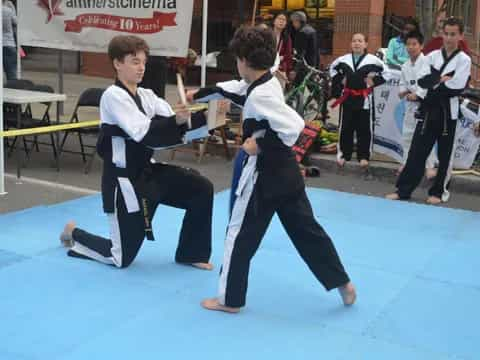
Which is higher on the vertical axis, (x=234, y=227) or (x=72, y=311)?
(x=234, y=227)

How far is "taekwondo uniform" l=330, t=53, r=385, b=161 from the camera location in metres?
8.54

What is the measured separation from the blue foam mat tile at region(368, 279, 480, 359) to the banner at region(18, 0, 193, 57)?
4.46 m

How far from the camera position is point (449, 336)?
413cm

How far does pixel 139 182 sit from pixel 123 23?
4.43 metres

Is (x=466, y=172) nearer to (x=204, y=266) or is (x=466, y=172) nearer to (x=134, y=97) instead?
(x=204, y=266)

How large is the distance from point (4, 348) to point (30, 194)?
3607 mm

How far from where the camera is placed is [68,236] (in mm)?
5348

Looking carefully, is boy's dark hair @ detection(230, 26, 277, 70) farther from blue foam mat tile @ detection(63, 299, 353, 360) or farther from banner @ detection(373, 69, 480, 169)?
banner @ detection(373, 69, 480, 169)

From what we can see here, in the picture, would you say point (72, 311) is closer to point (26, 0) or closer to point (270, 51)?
point (270, 51)

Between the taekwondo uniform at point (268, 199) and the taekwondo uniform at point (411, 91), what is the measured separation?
11.8 feet

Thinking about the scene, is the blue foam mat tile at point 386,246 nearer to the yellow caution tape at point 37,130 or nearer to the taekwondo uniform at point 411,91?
the taekwondo uniform at point 411,91

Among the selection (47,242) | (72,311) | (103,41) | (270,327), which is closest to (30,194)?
(47,242)

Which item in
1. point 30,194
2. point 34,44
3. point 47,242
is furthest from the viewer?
point 34,44

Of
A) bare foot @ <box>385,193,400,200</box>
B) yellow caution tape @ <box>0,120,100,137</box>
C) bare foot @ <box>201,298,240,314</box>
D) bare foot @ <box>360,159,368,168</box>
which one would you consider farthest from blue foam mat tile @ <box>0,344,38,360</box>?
bare foot @ <box>360,159,368,168</box>
